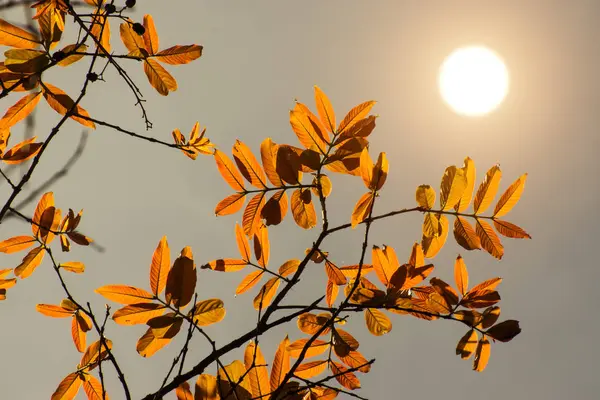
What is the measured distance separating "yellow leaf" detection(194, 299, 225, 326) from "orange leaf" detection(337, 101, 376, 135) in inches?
25.5

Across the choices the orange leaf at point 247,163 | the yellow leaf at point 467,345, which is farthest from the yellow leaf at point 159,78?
the yellow leaf at point 467,345

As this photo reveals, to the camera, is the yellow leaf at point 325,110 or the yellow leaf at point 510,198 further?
the yellow leaf at point 510,198

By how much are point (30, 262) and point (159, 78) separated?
79 cm

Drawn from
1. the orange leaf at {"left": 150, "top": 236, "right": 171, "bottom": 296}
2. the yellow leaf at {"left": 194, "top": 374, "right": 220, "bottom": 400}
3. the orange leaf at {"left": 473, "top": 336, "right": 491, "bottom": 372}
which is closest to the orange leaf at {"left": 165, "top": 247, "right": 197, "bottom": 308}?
the orange leaf at {"left": 150, "top": 236, "right": 171, "bottom": 296}

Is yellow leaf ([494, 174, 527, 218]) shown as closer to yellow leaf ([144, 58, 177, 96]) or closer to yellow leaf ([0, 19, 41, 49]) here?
yellow leaf ([144, 58, 177, 96])

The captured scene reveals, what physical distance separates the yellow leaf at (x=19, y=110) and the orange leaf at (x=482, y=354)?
63.7 inches

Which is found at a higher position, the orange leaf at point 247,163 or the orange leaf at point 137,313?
the orange leaf at point 247,163

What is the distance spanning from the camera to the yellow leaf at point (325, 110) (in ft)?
5.70

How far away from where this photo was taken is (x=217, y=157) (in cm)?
183

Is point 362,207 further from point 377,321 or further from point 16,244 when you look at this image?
point 16,244

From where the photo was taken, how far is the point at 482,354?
1.80 meters

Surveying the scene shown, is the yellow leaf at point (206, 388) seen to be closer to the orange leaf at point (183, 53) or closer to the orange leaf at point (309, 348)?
the orange leaf at point (309, 348)

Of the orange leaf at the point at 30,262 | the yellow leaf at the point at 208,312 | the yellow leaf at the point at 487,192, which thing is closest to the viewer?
the yellow leaf at the point at 208,312

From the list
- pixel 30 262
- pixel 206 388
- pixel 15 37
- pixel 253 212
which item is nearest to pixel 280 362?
pixel 206 388
